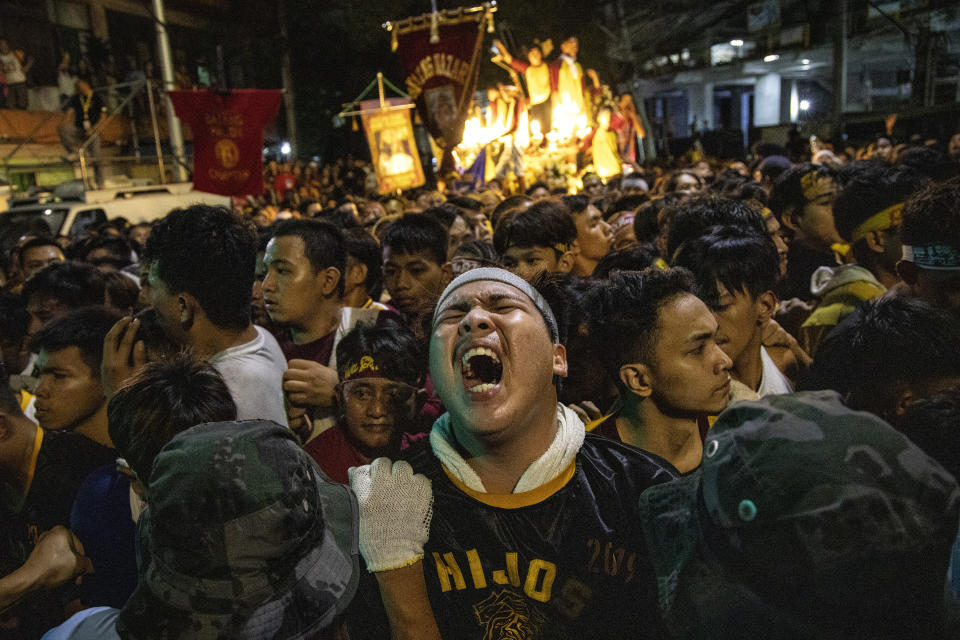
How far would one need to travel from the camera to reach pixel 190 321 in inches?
99.6

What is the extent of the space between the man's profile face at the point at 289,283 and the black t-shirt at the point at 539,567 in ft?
5.36

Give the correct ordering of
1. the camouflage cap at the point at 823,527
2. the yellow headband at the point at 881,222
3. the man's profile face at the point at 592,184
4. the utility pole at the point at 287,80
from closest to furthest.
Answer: the camouflage cap at the point at 823,527, the yellow headband at the point at 881,222, the man's profile face at the point at 592,184, the utility pole at the point at 287,80

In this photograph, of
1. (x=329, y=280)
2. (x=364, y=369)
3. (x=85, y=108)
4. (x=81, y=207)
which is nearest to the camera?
(x=364, y=369)

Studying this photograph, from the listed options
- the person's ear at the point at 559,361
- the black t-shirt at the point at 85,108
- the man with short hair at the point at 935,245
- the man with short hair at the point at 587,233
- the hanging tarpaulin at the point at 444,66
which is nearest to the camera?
the person's ear at the point at 559,361

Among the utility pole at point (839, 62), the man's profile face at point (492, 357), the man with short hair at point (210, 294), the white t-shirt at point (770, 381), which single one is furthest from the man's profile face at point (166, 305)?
the utility pole at point (839, 62)

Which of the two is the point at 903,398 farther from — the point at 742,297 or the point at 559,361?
the point at 559,361

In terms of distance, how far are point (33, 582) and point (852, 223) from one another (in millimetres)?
4070

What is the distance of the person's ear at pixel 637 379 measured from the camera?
216 centimetres

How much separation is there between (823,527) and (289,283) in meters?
2.60

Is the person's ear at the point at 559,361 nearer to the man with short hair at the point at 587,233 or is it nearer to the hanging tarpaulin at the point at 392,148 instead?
the man with short hair at the point at 587,233

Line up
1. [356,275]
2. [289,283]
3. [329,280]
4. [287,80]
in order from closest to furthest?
1. [289,283]
2. [329,280]
3. [356,275]
4. [287,80]

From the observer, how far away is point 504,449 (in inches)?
66.7

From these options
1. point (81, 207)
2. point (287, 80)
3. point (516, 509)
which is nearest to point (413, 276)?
point (516, 509)

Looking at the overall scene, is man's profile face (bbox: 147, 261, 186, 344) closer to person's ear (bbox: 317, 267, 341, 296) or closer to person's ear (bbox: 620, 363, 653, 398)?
person's ear (bbox: 317, 267, 341, 296)
